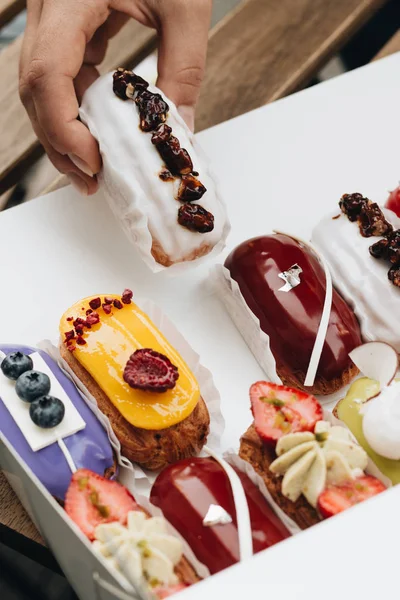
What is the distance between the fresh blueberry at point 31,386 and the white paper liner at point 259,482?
324mm

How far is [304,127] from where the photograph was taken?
77.5 inches

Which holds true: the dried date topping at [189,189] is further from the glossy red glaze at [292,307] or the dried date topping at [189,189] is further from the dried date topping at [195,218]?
the glossy red glaze at [292,307]

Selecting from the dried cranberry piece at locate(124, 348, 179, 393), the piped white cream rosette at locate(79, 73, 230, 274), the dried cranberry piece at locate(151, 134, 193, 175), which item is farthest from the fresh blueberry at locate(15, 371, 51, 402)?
the dried cranberry piece at locate(151, 134, 193, 175)

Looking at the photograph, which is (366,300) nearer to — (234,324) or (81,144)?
(234,324)

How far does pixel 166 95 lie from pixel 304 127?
1.49 ft

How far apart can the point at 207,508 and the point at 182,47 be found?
1052 millimetres

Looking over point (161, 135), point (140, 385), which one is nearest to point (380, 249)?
point (161, 135)

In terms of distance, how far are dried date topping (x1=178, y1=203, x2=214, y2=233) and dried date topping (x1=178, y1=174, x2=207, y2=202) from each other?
16mm

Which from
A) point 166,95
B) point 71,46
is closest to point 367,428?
point 166,95

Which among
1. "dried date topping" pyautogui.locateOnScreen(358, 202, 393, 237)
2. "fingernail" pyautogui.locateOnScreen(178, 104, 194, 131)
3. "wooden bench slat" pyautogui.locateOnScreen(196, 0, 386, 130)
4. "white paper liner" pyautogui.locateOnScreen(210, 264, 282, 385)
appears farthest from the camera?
"wooden bench slat" pyautogui.locateOnScreen(196, 0, 386, 130)

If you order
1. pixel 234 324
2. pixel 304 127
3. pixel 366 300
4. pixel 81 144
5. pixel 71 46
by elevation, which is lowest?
pixel 366 300

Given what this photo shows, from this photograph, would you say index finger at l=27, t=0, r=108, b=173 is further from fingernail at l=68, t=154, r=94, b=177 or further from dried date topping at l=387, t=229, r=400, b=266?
dried date topping at l=387, t=229, r=400, b=266

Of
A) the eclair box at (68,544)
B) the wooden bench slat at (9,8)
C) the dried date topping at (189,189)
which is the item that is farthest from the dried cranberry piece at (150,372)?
the wooden bench slat at (9,8)

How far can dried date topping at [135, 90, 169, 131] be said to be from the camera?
1511 mm
